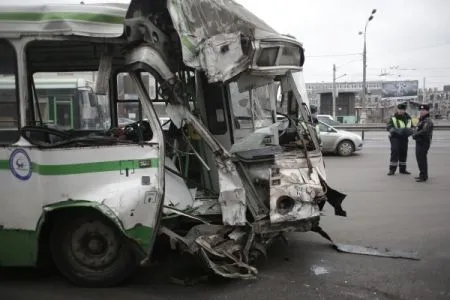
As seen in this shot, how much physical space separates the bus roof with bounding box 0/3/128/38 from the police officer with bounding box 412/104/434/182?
8.49 m

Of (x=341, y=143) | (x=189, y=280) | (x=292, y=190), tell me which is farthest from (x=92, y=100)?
(x=341, y=143)

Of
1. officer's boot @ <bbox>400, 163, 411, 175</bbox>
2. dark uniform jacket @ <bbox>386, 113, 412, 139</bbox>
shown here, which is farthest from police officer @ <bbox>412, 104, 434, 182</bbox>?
officer's boot @ <bbox>400, 163, 411, 175</bbox>

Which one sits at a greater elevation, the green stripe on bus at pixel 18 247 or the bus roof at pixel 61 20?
the bus roof at pixel 61 20

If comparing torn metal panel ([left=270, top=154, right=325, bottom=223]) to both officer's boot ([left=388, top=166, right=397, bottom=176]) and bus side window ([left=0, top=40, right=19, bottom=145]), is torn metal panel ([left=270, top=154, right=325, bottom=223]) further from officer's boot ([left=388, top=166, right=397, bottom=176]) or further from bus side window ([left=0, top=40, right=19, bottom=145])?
officer's boot ([left=388, top=166, right=397, bottom=176])

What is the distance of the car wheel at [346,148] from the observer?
1748 centimetres

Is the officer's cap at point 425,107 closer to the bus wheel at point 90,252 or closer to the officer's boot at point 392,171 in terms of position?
the officer's boot at point 392,171

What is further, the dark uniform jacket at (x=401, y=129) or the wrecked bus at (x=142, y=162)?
the dark uniform jacket at (x=401, y=129)

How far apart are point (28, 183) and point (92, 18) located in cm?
167

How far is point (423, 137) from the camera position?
10953mm

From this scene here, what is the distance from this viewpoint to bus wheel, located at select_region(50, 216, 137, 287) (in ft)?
15.6

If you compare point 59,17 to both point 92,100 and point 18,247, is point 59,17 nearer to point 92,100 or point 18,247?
point 92,100

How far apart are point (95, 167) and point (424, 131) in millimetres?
8665

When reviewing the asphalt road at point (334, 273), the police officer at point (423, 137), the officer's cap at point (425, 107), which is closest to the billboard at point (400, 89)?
the officer's cap at point (425, 107)

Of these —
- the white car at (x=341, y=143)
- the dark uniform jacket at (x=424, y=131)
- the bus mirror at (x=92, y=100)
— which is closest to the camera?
the bus mirror at (x=92, y=100)
